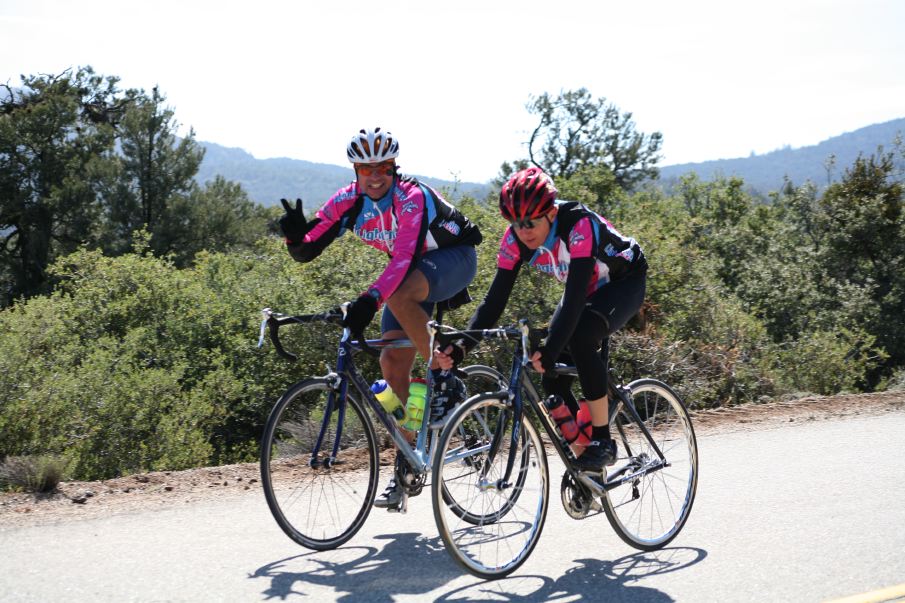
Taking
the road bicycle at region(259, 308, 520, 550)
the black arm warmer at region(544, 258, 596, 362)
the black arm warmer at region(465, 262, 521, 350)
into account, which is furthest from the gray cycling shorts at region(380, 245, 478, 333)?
the black arm warmer at region(544, 258, 596, 362)

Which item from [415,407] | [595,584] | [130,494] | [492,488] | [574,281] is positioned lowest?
[595,584]

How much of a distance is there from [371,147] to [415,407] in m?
1.51

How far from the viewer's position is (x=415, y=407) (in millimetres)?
4809

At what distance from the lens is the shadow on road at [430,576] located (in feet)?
13.2

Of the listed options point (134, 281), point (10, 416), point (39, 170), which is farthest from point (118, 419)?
point (39, 170)

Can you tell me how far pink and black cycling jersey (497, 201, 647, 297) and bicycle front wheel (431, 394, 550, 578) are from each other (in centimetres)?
82

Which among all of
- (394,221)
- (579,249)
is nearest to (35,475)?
(394,221)

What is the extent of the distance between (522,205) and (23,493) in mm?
3872

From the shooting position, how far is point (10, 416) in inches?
316

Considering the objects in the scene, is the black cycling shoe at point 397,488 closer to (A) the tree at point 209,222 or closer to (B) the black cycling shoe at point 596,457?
(B) the black cycling shoe at point 596,457

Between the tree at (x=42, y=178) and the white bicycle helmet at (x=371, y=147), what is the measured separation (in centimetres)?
3915

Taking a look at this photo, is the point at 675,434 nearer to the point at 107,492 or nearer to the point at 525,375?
the point at 525,375

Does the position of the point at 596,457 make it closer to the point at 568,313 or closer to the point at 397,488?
the point at 568,313

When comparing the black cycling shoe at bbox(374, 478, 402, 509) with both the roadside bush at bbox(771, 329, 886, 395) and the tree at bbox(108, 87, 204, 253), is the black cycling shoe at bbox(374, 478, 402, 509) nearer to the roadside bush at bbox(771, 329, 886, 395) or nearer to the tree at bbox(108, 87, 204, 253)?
the roadside bush at bbox(771, 329, 886, 395)
